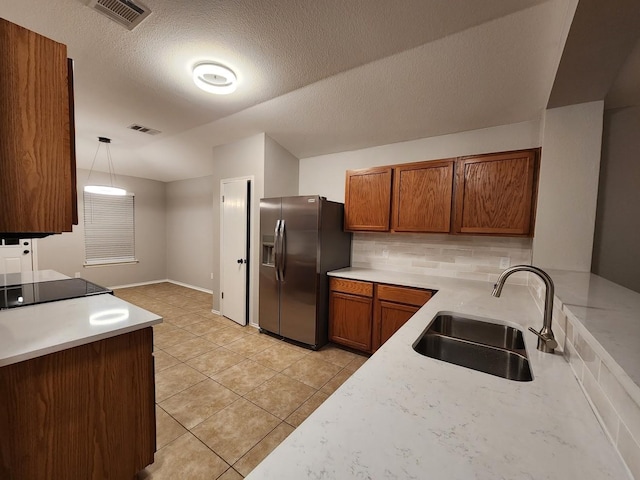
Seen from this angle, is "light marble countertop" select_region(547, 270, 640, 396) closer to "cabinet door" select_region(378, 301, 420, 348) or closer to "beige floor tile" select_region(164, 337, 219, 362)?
"cabinet door" select_region(378, 301, 420, 348)

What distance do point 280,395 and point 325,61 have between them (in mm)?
2820

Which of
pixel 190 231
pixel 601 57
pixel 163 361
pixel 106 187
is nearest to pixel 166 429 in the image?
pixel 163 361

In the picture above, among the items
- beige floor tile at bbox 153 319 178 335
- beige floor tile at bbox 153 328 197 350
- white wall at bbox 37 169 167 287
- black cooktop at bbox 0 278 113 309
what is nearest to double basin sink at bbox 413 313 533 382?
black cooktop at bbox 0 278 113 309

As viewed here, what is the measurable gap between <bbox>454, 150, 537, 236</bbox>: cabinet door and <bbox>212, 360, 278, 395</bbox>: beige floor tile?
234 centimetres

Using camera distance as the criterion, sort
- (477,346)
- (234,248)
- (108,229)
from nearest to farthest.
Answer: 1. (477,346)
2. (234,248)
3. (108,229)

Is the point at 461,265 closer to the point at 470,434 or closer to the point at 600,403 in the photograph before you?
the point at 600,403

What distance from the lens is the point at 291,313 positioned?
3.13 meters

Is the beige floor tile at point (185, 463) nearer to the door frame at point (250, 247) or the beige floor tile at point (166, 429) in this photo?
the beige floor tile at point (166, 429)

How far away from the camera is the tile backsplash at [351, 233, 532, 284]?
2627 mm

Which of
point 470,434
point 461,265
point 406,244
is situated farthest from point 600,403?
point 406,244

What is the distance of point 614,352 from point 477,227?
1.98 metres

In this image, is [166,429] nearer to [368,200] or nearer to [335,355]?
[335,355]

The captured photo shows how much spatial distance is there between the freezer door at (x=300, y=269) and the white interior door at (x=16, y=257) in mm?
4373

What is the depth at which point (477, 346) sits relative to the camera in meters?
1.34
